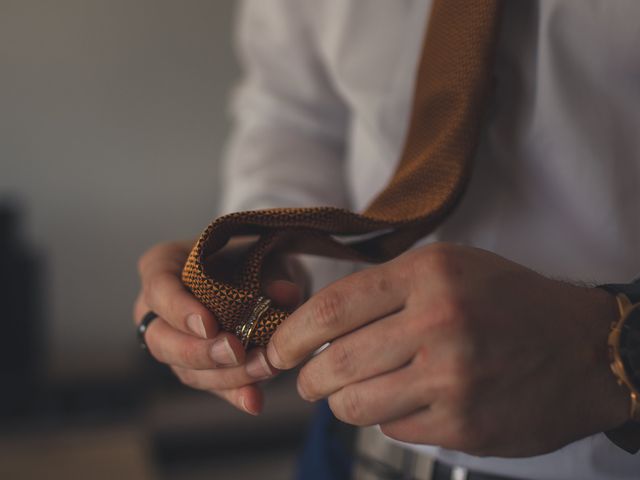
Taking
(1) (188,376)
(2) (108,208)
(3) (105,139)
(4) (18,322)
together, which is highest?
(1) (188,376)

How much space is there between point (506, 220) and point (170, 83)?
58.2 inches

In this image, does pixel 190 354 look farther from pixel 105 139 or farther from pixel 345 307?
pixel 105 139

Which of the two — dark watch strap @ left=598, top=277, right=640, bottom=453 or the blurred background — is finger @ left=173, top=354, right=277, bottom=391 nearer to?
dark watch strap @ left=598, top=277, right=640, bottom=453

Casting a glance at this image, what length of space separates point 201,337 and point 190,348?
14 mm

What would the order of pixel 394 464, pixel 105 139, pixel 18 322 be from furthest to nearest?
pixel 105 139, pixel 18 322, pixel 394 464

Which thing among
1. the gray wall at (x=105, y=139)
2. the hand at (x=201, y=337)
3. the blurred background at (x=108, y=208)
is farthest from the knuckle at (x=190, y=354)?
the gray wall at (x=105, y=139)

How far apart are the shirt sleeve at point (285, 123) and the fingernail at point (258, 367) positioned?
1.03 ft

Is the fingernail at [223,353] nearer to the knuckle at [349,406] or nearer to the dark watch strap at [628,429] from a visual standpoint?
the knuckle at [349,406]

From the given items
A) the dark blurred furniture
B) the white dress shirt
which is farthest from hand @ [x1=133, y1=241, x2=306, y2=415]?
the dark blurred furniture

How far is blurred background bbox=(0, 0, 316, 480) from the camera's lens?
1526 mm

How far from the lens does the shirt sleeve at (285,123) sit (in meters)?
0.70

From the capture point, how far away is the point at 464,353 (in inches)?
12.6

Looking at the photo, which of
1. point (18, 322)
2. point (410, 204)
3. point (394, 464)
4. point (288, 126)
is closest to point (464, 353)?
point (410, 204)

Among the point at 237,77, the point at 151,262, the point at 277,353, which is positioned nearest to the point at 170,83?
the point at 237,77
